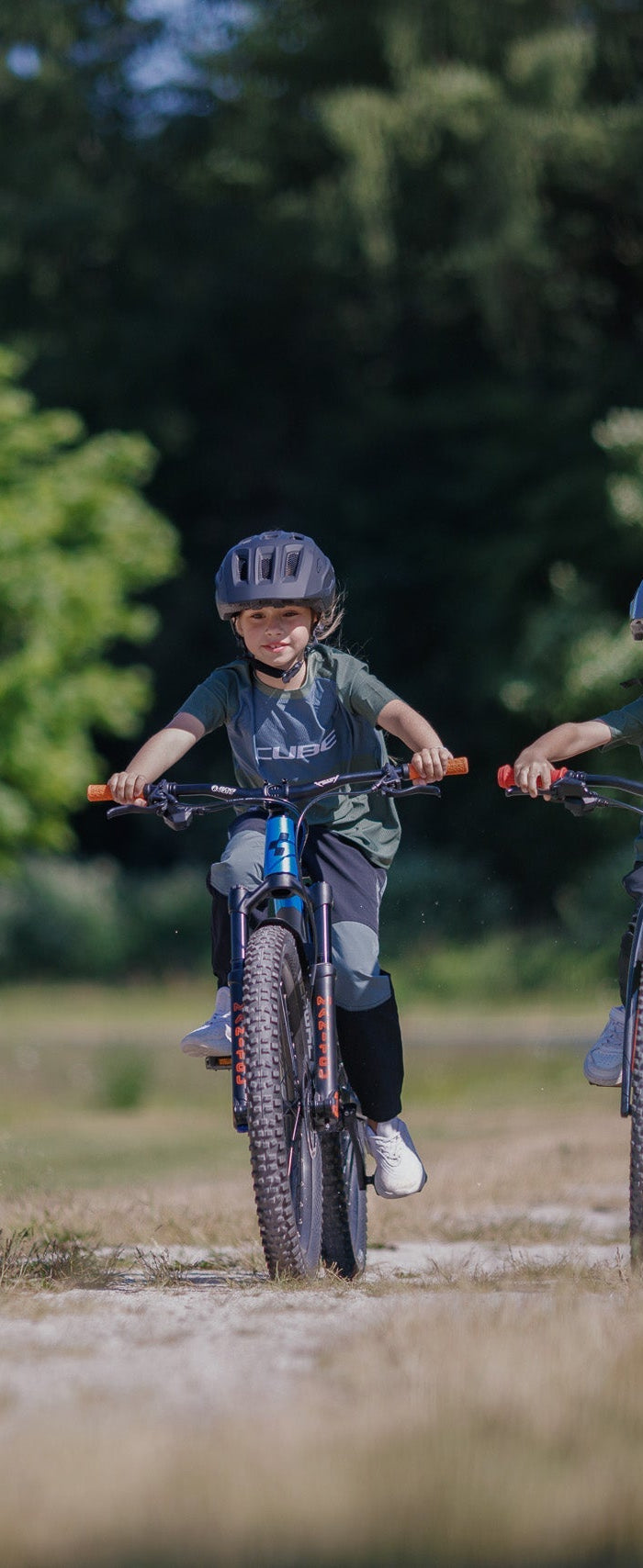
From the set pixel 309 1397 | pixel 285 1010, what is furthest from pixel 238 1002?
pixel 309 1397

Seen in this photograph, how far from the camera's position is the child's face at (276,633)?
218 inches

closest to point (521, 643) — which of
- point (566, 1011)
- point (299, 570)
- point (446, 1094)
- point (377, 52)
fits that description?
point (566, 1011)

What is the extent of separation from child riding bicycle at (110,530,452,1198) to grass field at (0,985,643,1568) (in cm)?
66

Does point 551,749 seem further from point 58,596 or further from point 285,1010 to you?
point 58,596

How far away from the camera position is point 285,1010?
5.04m

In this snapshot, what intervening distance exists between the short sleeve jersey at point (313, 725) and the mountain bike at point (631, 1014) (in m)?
0.47

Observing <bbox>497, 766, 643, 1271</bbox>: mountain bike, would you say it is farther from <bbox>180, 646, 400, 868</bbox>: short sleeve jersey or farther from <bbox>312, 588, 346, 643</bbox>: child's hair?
<bbox>312, 588, 346, 643</bbox>: child's hair

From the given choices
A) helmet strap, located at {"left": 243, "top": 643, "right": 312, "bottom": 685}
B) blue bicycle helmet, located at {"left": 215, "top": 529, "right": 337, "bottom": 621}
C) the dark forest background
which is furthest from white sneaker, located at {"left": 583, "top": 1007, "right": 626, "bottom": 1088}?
the dark forest background

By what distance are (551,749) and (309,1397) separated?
229 centimetres

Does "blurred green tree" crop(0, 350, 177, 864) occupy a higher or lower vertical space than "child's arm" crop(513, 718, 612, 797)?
higher

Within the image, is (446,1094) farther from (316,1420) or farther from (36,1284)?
(316,1420)

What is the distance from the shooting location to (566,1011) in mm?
25500

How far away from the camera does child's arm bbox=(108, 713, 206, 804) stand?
5.30m

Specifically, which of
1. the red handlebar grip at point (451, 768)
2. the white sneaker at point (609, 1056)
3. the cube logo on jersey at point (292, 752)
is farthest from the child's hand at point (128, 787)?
the white sneaker at point (609, 1056)
